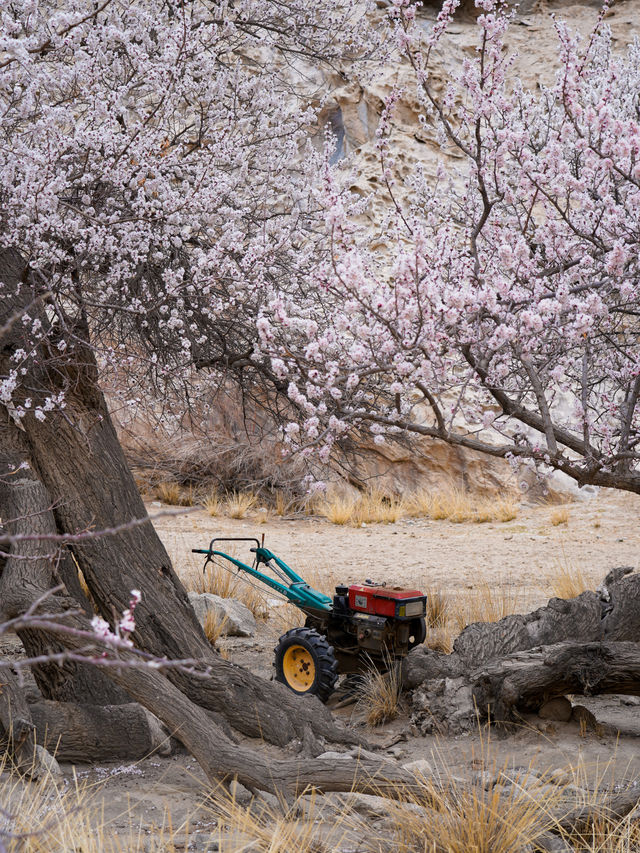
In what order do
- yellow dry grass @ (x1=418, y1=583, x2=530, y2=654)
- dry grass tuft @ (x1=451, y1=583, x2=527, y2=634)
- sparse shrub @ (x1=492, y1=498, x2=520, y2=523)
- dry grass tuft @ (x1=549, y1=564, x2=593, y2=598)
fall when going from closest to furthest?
1. yellow dry grass @ (x1=418, y1=583, x2=530, y2=654)
2. dry grass tuft @ (x1=451, y1=583, x2=527, y2=634)
3. dry grass tuft @ (x1=549, y1=564, x2=593, y2=598)
4. sparse shrub @ (x1=492, y1=498, x2=520, y2=523)

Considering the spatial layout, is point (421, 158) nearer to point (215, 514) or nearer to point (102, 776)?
point (215, 514)

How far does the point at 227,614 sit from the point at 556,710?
130 inches

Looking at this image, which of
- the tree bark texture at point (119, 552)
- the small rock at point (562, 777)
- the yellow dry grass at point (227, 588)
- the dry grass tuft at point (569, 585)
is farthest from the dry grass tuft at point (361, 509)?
the small rock at point (562, 777)

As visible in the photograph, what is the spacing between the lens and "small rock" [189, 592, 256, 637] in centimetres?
716

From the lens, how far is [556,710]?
4629mm

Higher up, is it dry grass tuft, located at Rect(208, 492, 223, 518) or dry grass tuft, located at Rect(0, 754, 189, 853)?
dry grass tuft, located at Rect(208, 492, 223, 518)

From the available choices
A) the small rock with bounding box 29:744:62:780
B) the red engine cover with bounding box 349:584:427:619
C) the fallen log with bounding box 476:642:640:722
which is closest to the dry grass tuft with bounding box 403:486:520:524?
the red engine cover with bounding box 349:584:427:619

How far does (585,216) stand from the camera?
17.9 ft

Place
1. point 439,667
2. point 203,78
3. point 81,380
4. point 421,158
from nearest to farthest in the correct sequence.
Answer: point 81,380 < point 439,667 < point 203,78 < point 421,158

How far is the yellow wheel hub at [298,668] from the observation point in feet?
17.4

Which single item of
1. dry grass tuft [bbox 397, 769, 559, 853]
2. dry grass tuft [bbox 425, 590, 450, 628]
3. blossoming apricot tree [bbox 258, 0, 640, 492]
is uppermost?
blossoming apricot tree [bbox 258, 0, 640, 492]

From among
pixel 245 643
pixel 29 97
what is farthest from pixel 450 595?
pixel 29 97

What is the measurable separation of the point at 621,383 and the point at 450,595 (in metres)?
3.46

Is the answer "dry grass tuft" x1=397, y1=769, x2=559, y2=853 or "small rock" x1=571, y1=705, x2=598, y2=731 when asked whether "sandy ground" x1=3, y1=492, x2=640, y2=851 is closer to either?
"small rock" x1=571, y1=705, x2=598, y2=731
